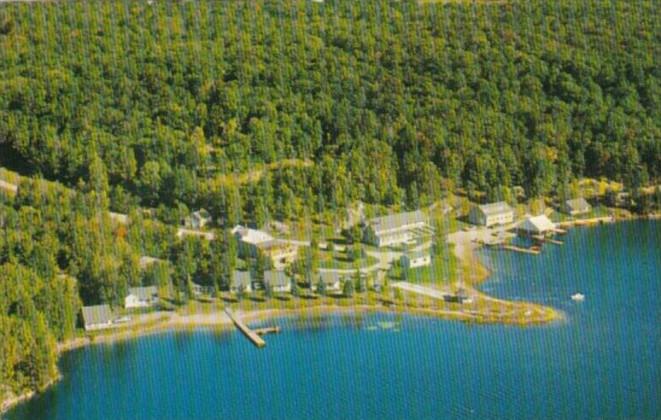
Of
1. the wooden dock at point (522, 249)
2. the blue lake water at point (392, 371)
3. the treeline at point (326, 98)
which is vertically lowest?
the blue lake water at point (392, 371)

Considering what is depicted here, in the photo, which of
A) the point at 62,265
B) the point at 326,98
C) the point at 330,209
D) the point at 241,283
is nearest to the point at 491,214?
the point at 330,209

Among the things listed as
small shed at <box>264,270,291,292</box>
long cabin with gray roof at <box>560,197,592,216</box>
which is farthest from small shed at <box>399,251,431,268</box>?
long cabin with gray roof at <box>560,197,592,216</box>

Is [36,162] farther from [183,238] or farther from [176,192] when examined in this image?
[183,238]

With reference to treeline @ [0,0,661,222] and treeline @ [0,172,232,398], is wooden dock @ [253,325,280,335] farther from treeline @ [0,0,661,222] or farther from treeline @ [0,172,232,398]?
treeline @ [0,0,661,222]

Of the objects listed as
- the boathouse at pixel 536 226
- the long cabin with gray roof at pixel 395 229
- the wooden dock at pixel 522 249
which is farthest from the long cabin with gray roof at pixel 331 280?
the boathouse at pixel 536 226

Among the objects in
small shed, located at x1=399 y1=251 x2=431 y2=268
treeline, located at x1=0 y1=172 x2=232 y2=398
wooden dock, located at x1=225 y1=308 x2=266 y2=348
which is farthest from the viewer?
small shed, located at x1=399 y1=251 x2=431 y2=268

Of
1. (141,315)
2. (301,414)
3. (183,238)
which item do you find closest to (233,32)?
(183,238)

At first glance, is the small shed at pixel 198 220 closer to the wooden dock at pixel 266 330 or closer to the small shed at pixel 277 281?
the small shed at pixel 277 281
